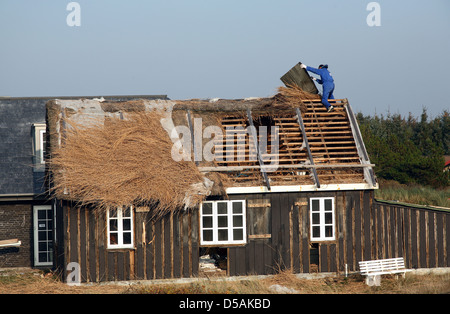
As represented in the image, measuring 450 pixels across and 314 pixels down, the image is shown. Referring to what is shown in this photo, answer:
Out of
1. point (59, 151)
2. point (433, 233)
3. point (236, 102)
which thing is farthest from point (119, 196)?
point (433, 233)

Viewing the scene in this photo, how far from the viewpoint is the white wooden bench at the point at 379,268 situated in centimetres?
1711

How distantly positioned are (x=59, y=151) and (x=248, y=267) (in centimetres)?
686

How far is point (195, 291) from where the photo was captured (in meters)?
15.1

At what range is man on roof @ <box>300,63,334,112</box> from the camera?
20141 mm

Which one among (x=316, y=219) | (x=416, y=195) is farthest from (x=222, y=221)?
(x=416, y=195)

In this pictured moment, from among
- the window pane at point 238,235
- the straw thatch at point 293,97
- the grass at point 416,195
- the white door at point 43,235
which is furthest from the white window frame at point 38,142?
the grass at point 416,195

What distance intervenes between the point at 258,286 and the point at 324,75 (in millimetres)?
8308

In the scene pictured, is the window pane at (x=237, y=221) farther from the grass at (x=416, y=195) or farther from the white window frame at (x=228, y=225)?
the grass at (x=416, y=195)

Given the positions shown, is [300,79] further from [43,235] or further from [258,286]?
[43,235]

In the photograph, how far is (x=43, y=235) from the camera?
21.5 metres

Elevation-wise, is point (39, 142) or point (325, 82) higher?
point (325, 82)

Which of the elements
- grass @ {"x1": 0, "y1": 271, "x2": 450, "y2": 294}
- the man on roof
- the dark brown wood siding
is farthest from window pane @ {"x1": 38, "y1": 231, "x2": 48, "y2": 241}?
the man on roof

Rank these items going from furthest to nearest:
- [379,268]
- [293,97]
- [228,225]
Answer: [293,97]
[228,225]
[379,268]
